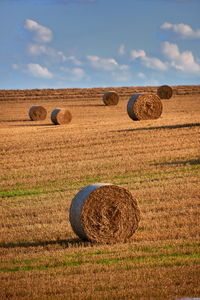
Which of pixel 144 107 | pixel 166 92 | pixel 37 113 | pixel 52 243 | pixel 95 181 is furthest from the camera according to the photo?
pixel 166 92

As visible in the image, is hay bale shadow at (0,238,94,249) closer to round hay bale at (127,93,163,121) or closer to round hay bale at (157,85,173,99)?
round hay bale at (127,93,163,121)

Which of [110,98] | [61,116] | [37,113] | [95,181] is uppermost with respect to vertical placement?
[110,98]

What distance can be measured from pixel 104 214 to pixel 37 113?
2496 centimetres

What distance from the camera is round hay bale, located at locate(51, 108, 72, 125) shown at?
3145 centimetres

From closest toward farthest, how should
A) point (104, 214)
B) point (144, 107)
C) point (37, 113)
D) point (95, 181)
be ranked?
point (104, 214) → point (95, 181) → point (144, 107) → point (37, 113)

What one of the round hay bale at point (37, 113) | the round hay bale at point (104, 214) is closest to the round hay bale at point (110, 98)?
the round hay bale at point (37, 113)

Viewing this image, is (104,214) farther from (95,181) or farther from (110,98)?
(110,98)

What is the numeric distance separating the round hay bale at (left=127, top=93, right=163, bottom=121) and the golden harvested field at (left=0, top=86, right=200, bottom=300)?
44cm

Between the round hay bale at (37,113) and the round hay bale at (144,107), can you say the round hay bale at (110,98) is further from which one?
the round hay bale at (144,107)

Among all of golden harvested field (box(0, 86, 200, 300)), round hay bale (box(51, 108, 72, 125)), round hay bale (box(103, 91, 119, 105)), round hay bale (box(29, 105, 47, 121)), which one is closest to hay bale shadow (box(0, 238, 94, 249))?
golden harvested field (box(0, 86, 200, 300))

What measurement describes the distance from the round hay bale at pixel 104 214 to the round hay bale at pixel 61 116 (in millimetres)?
20654

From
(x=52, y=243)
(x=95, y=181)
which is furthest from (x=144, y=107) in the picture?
(x=52, y=243)

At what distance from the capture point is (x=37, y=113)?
35312 mm

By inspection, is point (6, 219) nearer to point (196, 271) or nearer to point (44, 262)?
point (44, 262)
